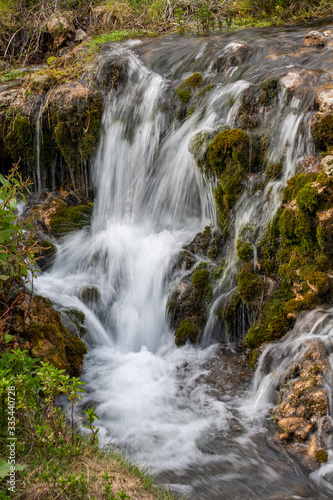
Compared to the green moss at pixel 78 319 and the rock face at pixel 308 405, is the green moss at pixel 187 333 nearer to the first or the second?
the green moss at pixel 78 319

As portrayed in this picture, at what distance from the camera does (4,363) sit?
296cm

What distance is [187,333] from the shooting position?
5.52 metres

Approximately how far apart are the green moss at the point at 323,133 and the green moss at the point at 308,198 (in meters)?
0.83

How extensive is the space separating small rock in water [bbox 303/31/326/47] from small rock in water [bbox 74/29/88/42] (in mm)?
6414

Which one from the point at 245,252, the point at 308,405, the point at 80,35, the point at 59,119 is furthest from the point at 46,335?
the point at 80,35

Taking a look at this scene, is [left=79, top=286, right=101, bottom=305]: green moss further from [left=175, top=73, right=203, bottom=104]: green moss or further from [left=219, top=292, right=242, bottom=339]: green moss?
[left=175, top=73, right=203, bottom=104]: green moss

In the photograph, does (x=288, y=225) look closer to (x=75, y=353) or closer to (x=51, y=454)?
(x=75, y=353)

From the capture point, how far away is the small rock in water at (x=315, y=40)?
284 inches

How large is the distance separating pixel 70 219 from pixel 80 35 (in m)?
6.23

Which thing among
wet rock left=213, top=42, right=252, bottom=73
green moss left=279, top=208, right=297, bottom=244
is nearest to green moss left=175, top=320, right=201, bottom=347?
green moss left=279, top=208, right=297, bottom=244

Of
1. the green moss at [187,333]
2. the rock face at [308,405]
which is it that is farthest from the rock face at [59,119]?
the rock face at [308,405]

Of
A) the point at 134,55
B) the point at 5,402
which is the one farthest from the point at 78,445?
the point at 134,55

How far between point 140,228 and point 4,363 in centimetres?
452

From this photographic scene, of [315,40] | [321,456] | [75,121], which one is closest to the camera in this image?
[321,456]
